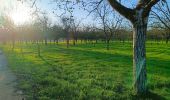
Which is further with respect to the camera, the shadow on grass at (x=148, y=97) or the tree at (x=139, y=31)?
the tree at (x=139, y=31)

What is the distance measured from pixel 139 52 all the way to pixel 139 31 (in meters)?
0.80

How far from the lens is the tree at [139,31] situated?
1134cm

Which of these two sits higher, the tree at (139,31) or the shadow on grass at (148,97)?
the tree at (139,31)

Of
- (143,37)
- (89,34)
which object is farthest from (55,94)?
(89,34)

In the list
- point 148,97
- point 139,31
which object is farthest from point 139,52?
point 148,97

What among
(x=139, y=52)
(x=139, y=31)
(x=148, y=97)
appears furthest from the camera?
(x=139, y=52)

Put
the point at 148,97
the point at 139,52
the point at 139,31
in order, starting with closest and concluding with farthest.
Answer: the point at 148,97, the point at 139,31, the point at 139,52

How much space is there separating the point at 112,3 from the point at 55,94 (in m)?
4.25

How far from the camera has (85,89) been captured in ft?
43.1

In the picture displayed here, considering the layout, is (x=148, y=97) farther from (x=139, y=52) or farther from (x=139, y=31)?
(x=139, y=31)

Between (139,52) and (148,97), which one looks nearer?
(148,97)

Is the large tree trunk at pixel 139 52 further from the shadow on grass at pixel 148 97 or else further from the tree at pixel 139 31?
the shadow on grass at pixel 148 97

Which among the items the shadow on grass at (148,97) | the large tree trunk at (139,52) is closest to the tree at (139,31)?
the large tree trunk at (139,52)

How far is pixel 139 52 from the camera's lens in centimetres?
1152
